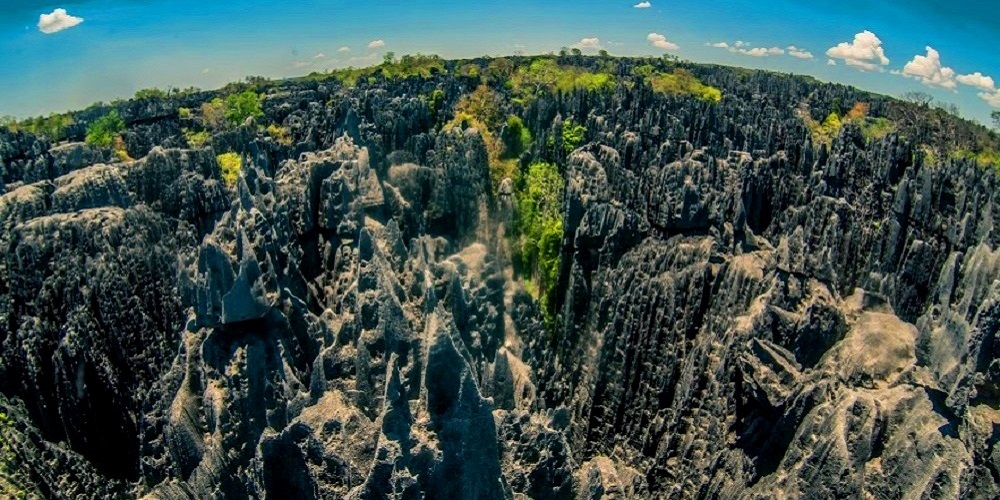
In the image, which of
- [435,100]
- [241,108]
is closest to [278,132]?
[241,108]

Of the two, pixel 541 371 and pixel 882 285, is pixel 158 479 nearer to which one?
pixel 541 371

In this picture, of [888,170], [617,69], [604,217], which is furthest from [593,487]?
[617,69]

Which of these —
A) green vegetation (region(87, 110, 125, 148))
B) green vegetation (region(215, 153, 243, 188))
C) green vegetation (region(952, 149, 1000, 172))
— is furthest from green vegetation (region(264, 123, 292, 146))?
green vegetation (region(952, 149, 1000, 172))

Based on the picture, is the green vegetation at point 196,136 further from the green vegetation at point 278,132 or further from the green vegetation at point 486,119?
the green vegetation at point 486,119

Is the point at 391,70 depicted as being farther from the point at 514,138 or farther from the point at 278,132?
the point at 514,138

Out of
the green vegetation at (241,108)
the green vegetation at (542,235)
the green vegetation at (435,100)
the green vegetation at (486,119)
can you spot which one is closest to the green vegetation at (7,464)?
the green vegetation at (542,235)

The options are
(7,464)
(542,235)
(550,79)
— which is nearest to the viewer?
(7,464)
